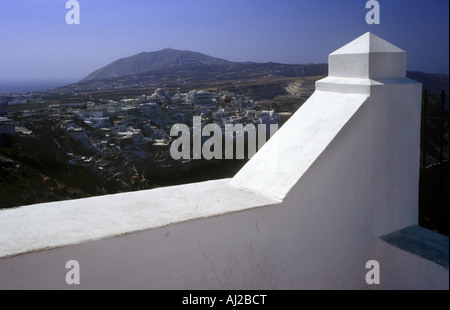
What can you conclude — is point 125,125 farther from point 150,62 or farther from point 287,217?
point 287,217

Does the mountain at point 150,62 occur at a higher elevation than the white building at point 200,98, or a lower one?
higher

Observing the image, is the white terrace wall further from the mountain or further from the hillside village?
the mountain

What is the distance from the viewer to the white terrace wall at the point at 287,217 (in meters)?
1.44

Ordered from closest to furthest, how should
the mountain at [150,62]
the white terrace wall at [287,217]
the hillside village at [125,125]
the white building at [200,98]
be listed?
the white terrace wall at [287,217]
the hillside village at [125,125]
the white building at [200,98]
the mountain at [150,62]

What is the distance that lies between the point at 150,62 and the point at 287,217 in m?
4.95

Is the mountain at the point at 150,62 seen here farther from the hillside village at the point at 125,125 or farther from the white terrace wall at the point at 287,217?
the white terrace wall at the point at 287,217

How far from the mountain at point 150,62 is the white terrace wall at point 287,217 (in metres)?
4.09

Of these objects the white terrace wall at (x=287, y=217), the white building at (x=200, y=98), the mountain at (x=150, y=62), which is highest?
the mountain at (x=150, y=62)

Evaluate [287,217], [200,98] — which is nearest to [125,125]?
[200,98]

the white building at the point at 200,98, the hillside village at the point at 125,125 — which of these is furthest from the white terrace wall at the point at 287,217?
the white building at the point at 200,98

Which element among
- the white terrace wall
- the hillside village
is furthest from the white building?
the white terrace wall
